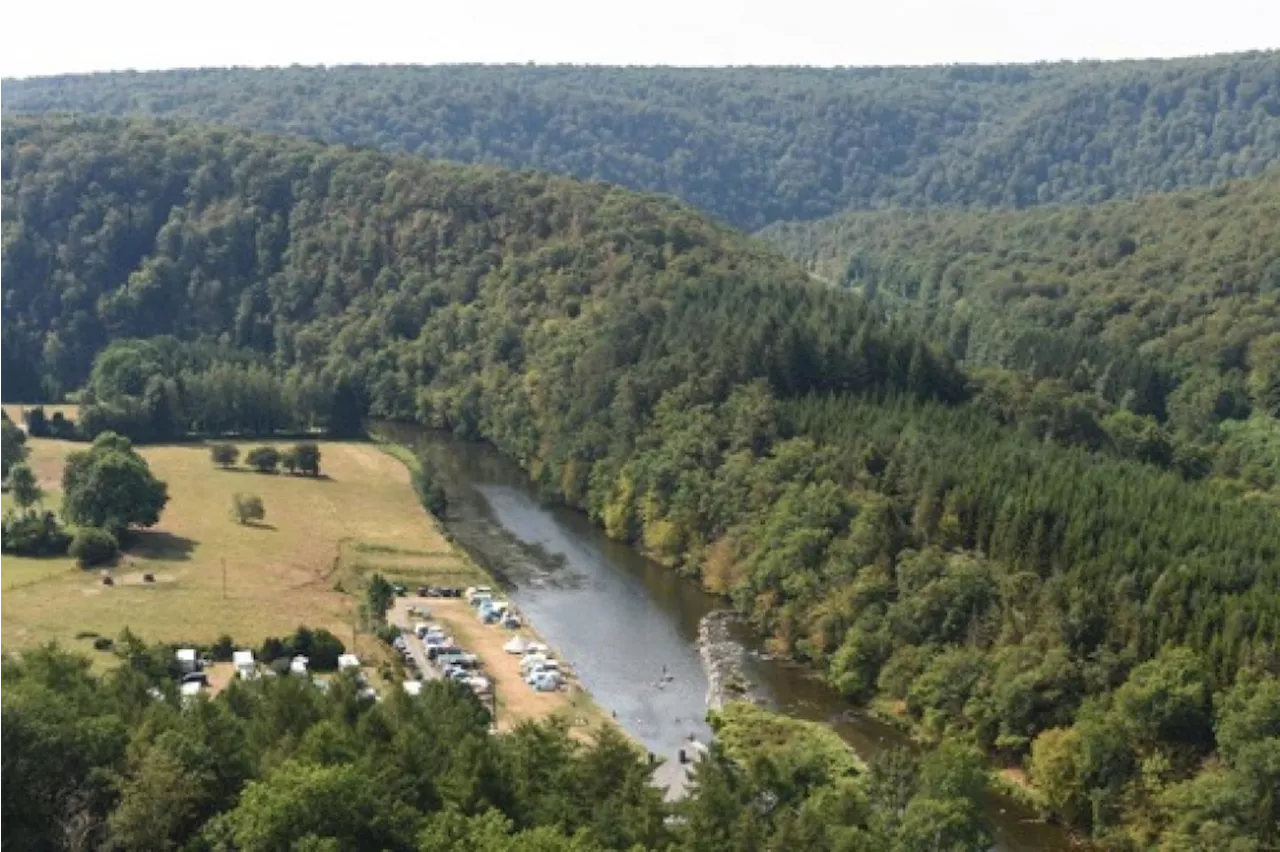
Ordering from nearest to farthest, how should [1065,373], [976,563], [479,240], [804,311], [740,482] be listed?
[976,563] → [740,482] → [804,311] → [1065,373] → [479,240]

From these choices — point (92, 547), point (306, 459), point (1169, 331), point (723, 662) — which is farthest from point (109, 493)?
point (1169, 331)

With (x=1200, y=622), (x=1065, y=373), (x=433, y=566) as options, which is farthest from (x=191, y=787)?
(x=1065, y=373)

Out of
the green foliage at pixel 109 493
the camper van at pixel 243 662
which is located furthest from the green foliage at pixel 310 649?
the green foliage at pixel 109 493

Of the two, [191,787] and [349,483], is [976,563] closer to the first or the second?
[191,787]

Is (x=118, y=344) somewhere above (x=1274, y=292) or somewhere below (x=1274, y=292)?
below

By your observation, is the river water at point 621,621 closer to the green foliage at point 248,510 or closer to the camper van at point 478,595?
the camper van at point 478,595

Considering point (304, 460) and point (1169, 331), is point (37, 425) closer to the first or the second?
point (304, 460)
